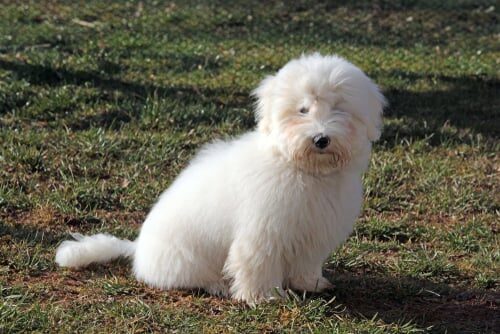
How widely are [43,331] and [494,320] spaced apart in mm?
2317

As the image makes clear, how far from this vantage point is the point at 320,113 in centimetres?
438

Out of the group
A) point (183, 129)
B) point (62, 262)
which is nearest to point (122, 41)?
point (183, 129)

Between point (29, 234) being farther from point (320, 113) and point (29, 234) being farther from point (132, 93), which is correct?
point (132, 93)

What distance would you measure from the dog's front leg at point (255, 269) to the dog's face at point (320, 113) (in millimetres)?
463

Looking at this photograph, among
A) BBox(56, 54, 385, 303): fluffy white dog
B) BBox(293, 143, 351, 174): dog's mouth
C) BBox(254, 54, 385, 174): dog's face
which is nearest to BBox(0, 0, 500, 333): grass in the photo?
BBox(56, 54, 385, 303): fluffy white dog

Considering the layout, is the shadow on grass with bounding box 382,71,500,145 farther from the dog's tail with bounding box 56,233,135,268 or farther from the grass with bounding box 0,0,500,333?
the dog's tail with bounding box 56,233,135,268

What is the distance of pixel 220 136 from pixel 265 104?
3.20m

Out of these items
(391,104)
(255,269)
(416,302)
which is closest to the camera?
(255,269)

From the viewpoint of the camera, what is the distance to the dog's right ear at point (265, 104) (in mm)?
4555

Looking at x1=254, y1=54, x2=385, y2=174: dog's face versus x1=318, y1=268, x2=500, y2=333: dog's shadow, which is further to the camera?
x1=318, y1=268, x2=500, y2=333: dog's shadow

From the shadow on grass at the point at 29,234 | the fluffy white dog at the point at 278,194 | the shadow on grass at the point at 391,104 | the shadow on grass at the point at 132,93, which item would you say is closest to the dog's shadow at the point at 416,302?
the fluffy white dog at the point at 278,194

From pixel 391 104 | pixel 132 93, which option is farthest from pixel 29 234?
pixel 391 104

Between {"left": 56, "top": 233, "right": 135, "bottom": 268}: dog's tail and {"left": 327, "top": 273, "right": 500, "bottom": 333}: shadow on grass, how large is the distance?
1.23m

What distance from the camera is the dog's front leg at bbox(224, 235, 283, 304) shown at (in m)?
4.58
